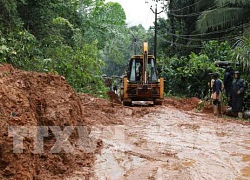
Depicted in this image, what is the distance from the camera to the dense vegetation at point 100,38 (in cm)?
1361

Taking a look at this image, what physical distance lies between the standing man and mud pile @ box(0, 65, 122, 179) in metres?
7.04

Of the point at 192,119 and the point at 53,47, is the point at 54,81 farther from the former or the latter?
the point at 53,47

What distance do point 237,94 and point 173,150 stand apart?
242 inches

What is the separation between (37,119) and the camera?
6059mm

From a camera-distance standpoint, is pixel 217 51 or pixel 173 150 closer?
pixel 173 150

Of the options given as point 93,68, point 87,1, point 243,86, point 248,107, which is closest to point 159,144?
point 243,86

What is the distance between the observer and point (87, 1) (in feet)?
109

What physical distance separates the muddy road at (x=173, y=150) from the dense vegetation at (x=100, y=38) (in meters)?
4.25

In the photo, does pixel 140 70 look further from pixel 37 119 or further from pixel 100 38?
pixel 100 38

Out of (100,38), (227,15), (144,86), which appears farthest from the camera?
(100,38)

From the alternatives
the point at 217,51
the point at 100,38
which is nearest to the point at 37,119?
the point at 217,51

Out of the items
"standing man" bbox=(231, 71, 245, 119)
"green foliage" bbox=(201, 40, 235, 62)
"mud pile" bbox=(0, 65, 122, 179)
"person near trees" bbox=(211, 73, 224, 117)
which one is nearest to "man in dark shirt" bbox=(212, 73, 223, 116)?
"person near trees" bbox=(211, 73, 224, 117)

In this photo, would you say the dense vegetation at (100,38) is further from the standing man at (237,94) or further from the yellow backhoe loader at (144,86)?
the yellow backhoe loader at (144,86)

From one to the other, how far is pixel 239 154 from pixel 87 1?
92.0 ft
